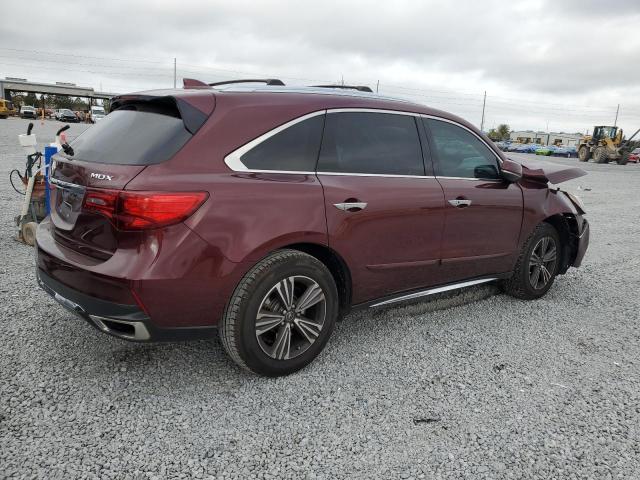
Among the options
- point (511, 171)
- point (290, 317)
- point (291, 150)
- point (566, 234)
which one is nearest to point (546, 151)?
point (566, 234)

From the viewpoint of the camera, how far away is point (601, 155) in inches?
1425

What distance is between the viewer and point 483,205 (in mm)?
4113

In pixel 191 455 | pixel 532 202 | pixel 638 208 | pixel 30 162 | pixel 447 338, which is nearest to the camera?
pixel 191 455

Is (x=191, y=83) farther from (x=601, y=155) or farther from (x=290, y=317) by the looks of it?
(x=601, y=155)

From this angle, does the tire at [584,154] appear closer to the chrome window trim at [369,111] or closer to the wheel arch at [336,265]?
the chrome window trim at [369,111]

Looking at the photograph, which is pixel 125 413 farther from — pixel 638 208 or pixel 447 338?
pixel 638 208

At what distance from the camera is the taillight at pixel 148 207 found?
8.41 feet

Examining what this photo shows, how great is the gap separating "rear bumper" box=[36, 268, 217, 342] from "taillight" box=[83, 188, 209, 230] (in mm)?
426

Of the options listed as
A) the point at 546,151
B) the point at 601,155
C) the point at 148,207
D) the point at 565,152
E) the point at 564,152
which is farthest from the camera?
the point at 546,151

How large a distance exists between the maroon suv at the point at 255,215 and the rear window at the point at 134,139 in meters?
0.01

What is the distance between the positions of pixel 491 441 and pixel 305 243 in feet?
4.89

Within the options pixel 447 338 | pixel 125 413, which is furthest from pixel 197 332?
pixel 447 338

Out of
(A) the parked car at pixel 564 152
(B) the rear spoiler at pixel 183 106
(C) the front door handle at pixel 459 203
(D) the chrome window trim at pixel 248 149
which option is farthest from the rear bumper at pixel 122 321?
(A) the parked car at pixel 564 152

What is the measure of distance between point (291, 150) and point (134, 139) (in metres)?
0.90
